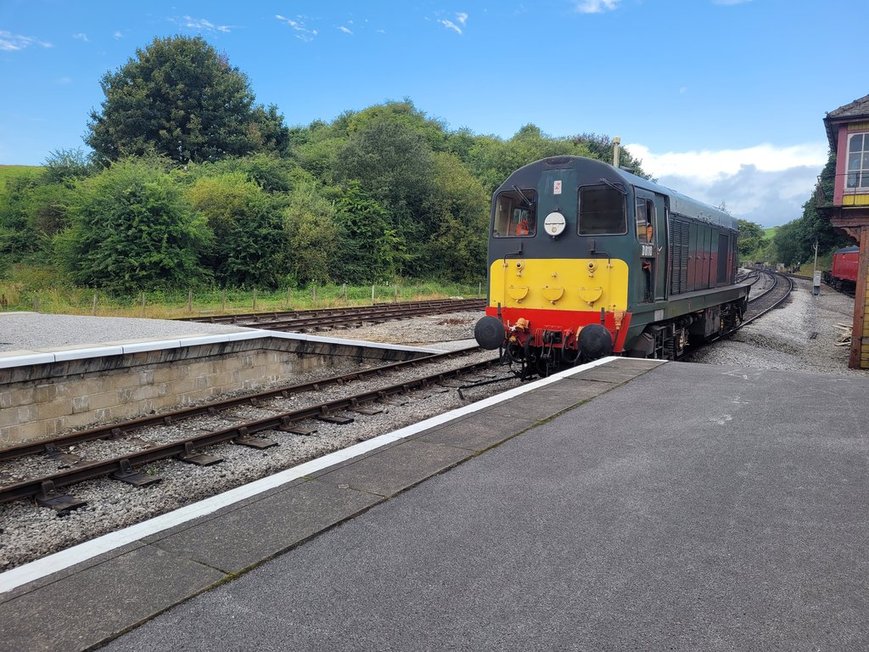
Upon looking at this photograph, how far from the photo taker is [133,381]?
30.0 ft

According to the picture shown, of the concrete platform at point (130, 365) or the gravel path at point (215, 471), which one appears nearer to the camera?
the gravel path at point (215, 471)

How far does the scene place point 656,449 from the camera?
4.88 meters

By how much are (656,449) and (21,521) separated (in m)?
5.43

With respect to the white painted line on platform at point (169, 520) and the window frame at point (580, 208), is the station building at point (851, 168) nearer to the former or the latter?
the window frame at point (580, 208)

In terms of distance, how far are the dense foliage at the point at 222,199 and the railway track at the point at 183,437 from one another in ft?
57.9

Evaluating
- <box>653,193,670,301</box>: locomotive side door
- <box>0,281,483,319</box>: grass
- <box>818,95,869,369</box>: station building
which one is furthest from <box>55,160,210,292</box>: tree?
<box>818,95,869,369</box>: station building

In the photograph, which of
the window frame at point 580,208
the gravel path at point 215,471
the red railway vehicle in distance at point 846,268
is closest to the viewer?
the gravel path at point 215,471

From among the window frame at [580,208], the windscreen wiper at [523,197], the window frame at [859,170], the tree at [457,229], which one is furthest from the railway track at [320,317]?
the tree at [457,229]

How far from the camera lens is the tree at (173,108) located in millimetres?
37500

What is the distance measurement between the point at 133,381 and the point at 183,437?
2212 mm

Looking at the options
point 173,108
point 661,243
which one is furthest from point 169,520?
point 173,108

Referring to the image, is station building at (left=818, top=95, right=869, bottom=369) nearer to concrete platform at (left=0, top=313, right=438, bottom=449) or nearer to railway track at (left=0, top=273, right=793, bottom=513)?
concrete platform at (left=0, top=313, right=438, bottom=449)

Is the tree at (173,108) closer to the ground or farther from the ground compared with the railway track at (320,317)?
farther from the ground

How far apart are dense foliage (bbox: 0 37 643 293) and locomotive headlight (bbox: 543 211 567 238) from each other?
1970cm
